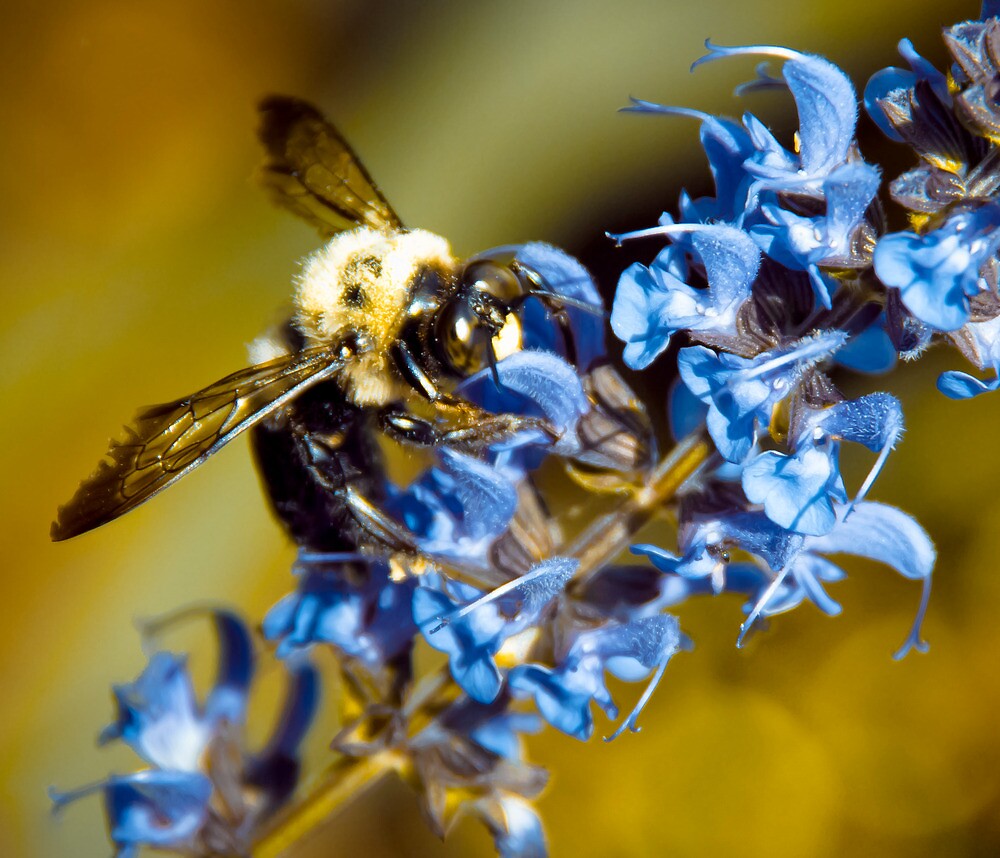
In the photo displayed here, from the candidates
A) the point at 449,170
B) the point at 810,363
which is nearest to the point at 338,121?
the point at 449,170

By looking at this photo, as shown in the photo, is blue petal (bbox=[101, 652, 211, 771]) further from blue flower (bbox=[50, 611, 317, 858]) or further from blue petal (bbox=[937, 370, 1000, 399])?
blue petal (bbox=[937, 370, 1000, 399])

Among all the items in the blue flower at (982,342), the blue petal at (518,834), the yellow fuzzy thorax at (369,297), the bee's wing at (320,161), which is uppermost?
the bee's wing at (320,161)

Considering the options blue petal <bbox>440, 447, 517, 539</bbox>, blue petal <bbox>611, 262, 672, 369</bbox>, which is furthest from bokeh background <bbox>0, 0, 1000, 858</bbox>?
blue petal <bbox>611, 262, 672, 369</bbox>

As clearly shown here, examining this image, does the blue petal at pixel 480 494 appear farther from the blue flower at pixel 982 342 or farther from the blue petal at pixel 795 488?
the blue flower at pixel 982 342

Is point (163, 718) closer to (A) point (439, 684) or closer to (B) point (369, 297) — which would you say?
(A) point (439, 684)

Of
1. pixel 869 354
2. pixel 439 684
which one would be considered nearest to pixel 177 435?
pixel 439 684

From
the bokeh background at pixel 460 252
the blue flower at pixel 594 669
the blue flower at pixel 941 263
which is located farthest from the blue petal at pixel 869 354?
the bokeh background at pixel 460 252
